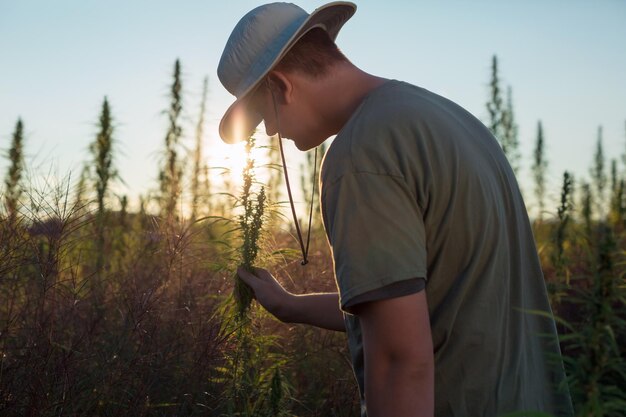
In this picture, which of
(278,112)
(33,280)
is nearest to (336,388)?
(33,280)

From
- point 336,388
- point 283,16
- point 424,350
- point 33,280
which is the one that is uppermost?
point 283,16

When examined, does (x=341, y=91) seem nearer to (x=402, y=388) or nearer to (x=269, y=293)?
(x=402, y=388)

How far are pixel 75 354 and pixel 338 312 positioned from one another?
130 cm

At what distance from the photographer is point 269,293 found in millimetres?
3186

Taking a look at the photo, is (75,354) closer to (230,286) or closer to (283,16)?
(230,286)

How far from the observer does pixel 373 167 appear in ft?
6.53

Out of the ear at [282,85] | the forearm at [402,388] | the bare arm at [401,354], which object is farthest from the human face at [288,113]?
the forearm at [402,388]

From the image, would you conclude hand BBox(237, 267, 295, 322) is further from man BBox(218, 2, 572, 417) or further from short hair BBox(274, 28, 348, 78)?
short hair BBox(274, 28, 348, 78)

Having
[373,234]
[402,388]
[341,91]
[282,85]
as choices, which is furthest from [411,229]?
[282,85]

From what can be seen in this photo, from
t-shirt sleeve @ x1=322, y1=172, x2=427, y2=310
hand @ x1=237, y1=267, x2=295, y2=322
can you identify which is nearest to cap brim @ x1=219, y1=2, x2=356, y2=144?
t-shirt sleeve @ x1=322, y1=172, x2=427, y2=310

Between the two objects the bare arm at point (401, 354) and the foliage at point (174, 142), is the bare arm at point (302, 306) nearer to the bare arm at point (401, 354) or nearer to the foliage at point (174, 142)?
the bare arm at point (401, 354)

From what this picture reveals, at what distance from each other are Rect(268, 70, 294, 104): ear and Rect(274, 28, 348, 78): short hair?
0.07 feet

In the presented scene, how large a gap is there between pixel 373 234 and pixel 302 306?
4.01 ft

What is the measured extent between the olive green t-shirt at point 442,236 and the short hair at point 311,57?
0.24 meters
